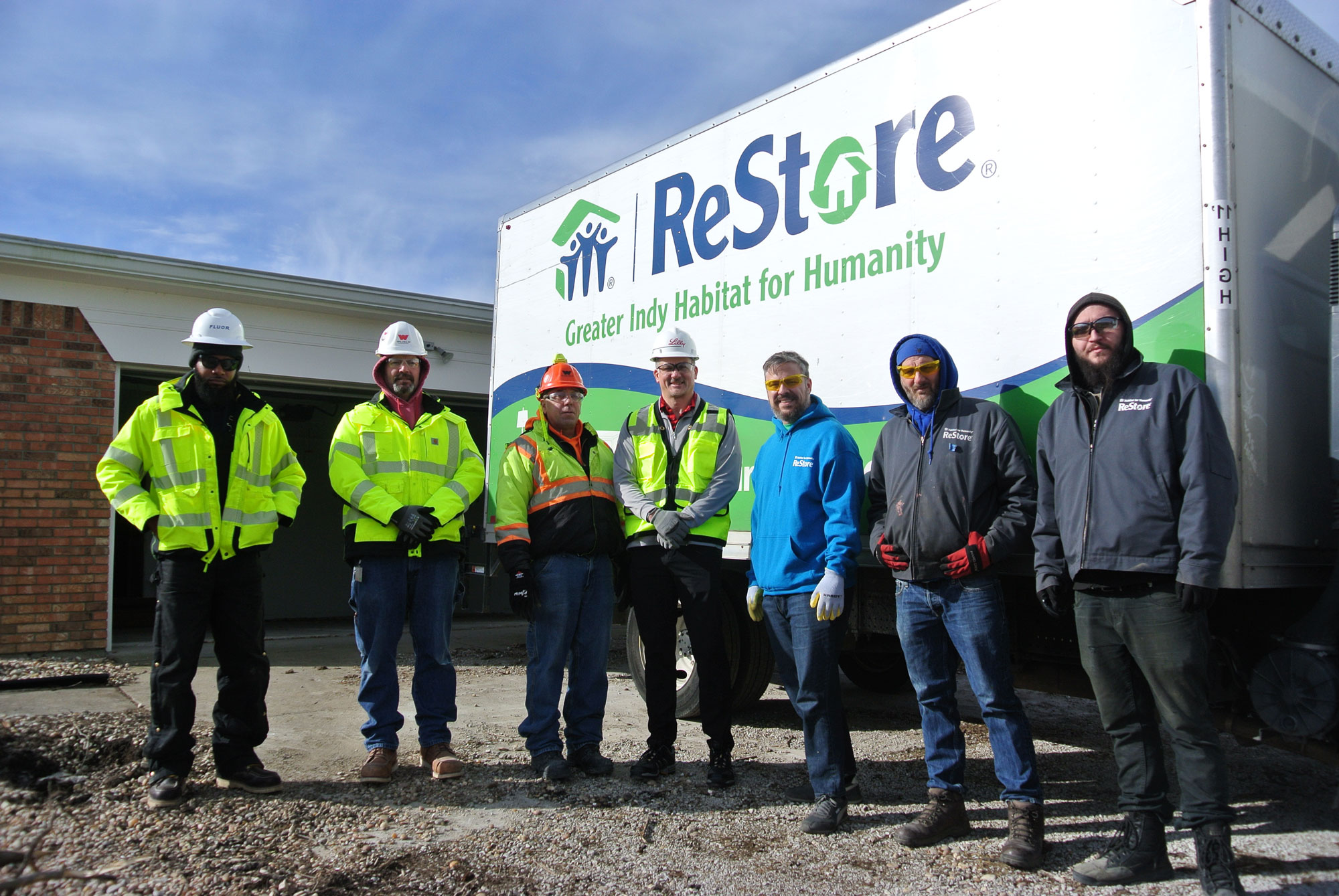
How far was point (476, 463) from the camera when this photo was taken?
453cm

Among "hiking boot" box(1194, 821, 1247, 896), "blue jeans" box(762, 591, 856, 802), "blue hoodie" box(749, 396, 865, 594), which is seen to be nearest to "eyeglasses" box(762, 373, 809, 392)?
"blue hoodie" box(749, 396, 865, 594)

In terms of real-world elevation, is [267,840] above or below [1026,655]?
below

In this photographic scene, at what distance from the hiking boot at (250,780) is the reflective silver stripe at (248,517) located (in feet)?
3.47

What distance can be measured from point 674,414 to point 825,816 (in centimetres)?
188

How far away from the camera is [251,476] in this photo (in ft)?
13.6

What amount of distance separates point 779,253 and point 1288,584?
2616mm

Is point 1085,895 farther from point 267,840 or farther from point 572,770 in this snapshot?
point 267,840

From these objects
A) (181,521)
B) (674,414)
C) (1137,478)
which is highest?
(674,414)

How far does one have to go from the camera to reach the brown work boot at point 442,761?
13.7 feet

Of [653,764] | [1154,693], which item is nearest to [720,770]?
[653,764]

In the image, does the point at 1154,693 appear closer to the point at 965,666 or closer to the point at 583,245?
the point at 965,666

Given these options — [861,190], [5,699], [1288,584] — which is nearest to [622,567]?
[861,190]

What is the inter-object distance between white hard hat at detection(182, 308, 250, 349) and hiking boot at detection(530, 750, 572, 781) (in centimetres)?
227

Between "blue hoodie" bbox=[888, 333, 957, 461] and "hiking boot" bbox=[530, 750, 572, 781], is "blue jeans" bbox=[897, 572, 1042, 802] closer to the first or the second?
"blue hoodie" bbox=[888, 333, 957, 461]
